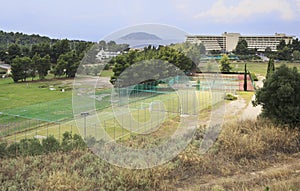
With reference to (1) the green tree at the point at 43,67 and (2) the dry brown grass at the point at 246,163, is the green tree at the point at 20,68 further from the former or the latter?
(2) the dry brown grass at the point at 246,163

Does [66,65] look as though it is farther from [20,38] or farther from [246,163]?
[20,38]

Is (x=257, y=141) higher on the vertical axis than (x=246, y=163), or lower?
higher

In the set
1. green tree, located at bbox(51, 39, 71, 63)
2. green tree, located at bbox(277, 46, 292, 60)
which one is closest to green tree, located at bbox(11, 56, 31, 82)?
green tree, located at bbox(51, 39, 71, 63)

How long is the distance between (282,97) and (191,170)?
4.29m

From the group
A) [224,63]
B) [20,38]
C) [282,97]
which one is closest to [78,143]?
[282,97]

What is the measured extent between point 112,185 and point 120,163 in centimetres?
75

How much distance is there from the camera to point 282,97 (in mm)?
8930

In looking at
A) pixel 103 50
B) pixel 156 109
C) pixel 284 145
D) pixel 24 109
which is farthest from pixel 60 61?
pixel 284 145

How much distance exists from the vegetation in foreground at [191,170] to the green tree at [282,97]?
1.03 metres

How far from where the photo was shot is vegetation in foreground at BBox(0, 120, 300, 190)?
205 inches

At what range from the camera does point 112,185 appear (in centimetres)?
517

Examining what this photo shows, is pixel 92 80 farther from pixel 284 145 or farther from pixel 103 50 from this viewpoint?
pixel 284 145

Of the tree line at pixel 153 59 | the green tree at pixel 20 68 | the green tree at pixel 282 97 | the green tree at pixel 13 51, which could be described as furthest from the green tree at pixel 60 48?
the green tree at pixel 282 97

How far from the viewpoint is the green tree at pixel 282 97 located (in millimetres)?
8766
